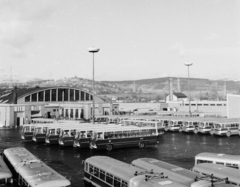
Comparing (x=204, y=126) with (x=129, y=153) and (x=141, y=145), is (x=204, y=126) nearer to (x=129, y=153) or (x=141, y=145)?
(x=141, y=145)

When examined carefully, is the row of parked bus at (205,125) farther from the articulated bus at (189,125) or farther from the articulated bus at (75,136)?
the articulated bus at (75,136)

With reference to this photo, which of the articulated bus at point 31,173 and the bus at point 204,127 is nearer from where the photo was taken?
the articulated bus at point 31,173

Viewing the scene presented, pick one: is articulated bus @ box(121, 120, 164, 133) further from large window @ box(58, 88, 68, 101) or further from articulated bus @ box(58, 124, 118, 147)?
large window @ box(58, 88, 68, 101)

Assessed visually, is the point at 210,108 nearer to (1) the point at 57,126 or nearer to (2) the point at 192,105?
(2) the point at 192,105

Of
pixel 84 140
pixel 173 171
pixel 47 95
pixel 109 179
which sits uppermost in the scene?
pixel 47 95

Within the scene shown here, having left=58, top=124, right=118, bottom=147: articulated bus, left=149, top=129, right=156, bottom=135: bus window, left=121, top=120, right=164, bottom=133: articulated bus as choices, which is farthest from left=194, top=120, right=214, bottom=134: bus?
left=58, top=124, right=118, bottom=147: articulated bus

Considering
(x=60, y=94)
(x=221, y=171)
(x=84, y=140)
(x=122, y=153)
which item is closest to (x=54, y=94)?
(x=60, y=94)

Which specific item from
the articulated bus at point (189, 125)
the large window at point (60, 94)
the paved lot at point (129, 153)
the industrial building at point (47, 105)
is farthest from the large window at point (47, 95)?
the articulated bus at point (189, 125)
